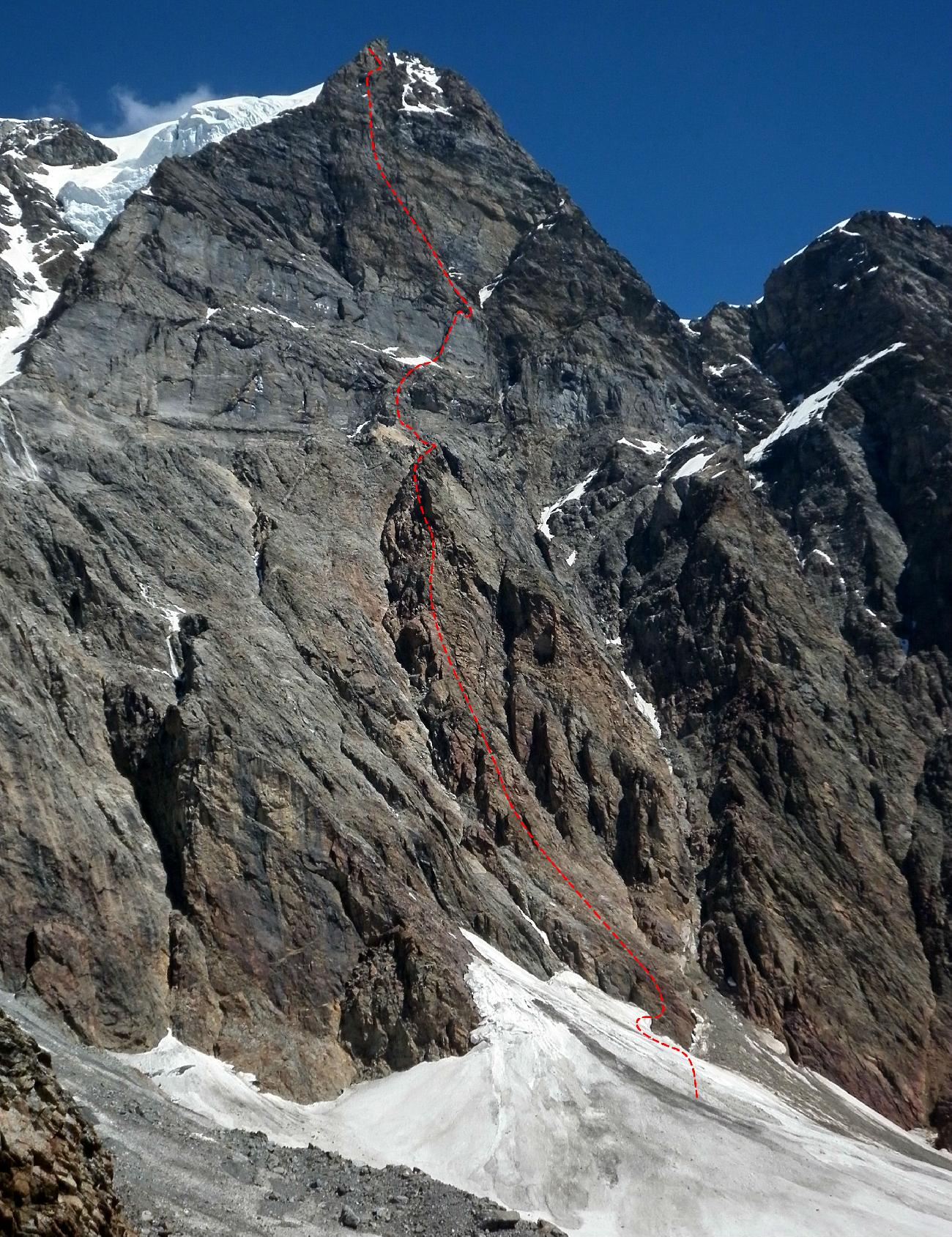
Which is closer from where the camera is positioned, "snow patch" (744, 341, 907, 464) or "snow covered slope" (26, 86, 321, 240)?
"snow patch" (744, 341, 907, 464)

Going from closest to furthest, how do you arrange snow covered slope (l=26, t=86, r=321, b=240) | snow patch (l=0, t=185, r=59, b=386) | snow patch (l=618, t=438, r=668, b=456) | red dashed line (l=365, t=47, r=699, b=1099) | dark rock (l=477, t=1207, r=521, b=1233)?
dark rock (l=477, t=1207, r=521, b=1233), red dashed line (l=365, t=47, r=699, b=1099), snow patch (l=0, t=185, r=59, b=386), snow patch (l=618, t=438, r=668, b=456), snow covered slope (l=26, t=86, r=321, b=240)

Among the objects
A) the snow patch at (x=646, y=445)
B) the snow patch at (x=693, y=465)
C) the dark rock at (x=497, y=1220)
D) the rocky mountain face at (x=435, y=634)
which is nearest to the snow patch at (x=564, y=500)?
the rocky mountain face at (x=435, y=634)

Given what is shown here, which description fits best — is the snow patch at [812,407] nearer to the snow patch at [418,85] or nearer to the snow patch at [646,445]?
the snow patch at [646,445]

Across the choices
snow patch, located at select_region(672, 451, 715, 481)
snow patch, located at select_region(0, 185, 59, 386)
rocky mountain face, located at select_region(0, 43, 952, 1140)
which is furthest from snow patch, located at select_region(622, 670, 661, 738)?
snow patch, located at select_region(0, 185, 59, 386)

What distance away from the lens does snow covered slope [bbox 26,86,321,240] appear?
125 metres

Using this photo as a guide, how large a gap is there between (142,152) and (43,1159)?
150 meters

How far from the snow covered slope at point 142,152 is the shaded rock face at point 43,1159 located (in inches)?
4869

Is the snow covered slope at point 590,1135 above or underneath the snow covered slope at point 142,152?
underneath

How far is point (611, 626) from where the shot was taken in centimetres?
8719

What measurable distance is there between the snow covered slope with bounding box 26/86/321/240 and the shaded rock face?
12367 cm

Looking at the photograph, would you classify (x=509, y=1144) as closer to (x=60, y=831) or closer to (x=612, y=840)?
(x=60, y=831)

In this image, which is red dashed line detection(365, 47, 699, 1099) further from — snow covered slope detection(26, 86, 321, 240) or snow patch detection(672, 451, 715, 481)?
snow covered slope detection(26, 86, 321, 240)

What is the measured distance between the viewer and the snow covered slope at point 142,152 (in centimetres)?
12544

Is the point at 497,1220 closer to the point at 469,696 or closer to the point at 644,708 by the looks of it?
the point at 469,696
